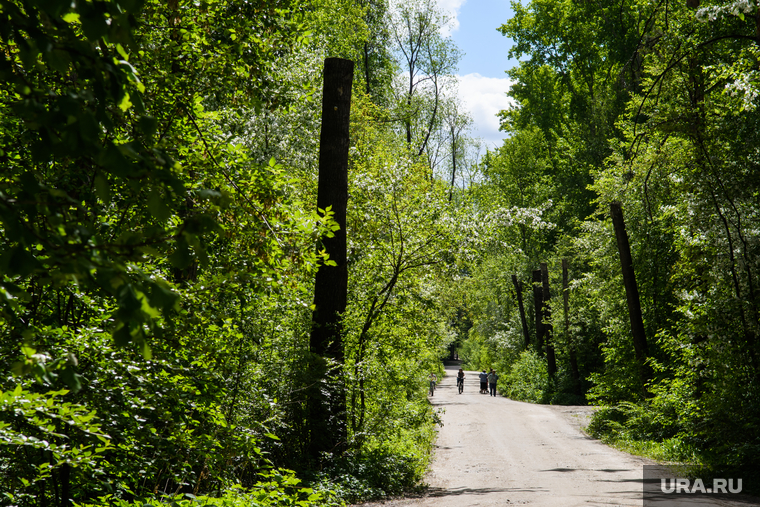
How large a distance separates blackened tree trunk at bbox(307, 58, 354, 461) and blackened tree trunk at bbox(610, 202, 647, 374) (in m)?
11.5

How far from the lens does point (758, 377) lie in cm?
1081

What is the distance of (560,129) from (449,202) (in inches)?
1347

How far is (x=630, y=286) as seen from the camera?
58.9 feet

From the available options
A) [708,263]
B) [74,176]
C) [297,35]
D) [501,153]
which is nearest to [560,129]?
[501,153]

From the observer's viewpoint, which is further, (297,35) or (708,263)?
(708,263)

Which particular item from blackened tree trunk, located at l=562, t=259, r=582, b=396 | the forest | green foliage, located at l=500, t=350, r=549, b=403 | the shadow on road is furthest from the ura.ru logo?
green foliage, located at l=500, t=350, r=549, b=403

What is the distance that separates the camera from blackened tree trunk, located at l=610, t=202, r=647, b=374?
17562mm

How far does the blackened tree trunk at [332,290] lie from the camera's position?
362 inches

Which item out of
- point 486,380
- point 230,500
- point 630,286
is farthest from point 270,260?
point 486,380

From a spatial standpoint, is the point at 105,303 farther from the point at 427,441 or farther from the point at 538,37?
the point at 538,37

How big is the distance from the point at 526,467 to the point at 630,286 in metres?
8.21

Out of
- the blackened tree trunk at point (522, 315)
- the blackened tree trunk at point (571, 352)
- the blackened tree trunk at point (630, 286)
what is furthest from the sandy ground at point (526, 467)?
the blackened tree trunk at point (522, 315)

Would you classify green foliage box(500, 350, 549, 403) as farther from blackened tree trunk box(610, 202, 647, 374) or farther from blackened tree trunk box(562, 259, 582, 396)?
blackened tree trunk box(610, 202, 647, 374)

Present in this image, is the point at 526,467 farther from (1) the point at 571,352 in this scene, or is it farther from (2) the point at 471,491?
(1) the point at 571,352
